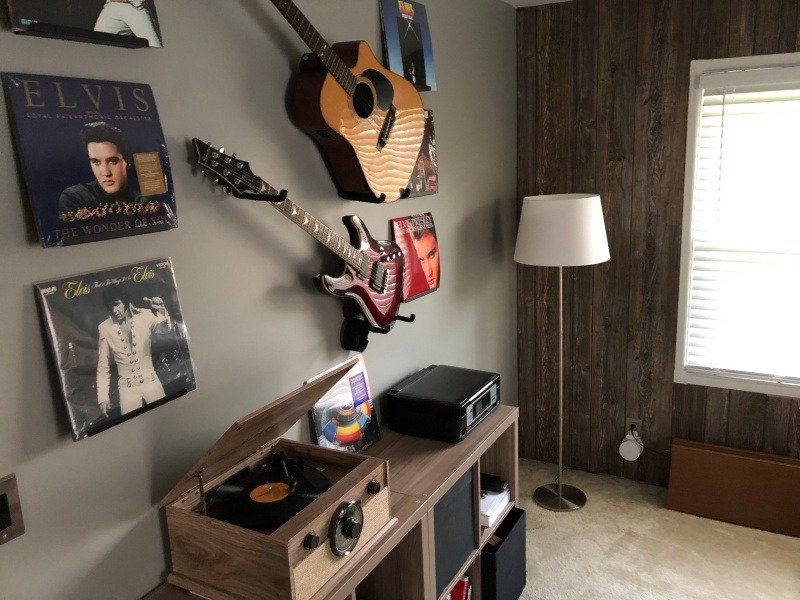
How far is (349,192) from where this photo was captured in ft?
6.54

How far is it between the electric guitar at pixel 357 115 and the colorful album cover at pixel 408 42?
4.8 inches

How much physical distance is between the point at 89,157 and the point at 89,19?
257mm

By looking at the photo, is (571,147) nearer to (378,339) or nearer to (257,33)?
(378,339)

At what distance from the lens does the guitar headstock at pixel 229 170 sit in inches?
57.6

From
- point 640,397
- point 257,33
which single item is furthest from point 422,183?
point 640,397

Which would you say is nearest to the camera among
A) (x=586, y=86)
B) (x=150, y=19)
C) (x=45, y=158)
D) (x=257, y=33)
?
(x=45, y=158)

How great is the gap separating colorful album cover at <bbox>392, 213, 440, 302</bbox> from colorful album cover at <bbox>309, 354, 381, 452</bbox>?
0.39 m

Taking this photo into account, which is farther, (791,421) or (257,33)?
(791,421)

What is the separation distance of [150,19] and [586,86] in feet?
7.36

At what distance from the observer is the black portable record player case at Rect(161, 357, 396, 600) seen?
133 cm

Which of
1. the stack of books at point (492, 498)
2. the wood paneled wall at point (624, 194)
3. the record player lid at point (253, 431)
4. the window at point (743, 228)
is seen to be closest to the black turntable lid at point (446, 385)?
the stack of books at point (492, 498)

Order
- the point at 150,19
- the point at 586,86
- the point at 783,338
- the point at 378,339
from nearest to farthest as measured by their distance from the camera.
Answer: the point at 150,19, the point at 378,339, the point at 783,338, the point at 586,86

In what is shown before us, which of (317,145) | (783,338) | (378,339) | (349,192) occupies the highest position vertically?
(317,145)

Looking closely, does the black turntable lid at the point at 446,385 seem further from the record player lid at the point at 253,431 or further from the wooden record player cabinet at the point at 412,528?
the record player lid at the point at 253,431
